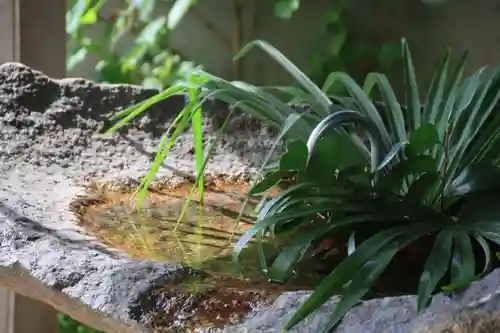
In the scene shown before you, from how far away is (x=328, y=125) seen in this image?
22.5 inches

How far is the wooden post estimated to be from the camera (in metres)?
A: 0.97

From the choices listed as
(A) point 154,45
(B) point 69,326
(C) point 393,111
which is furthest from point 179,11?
(C) point 393,111

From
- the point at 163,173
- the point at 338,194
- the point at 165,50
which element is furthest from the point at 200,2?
the point at 338,194

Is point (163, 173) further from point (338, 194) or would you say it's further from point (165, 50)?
point (165, 50)

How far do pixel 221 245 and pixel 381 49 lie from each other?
0.94 meters

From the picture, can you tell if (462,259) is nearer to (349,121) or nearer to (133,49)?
(349,121)

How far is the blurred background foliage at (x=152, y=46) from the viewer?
4.86 feet

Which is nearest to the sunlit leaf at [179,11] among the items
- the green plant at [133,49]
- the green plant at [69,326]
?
the green plant at [133,49]

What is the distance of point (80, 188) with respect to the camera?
0.80m

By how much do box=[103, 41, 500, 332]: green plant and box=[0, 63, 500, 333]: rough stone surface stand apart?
1.2 inches

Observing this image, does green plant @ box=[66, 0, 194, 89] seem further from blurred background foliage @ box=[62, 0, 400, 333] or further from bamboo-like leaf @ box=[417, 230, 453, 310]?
bamboo-like leaf @ box=[417, 230, 453, 310]

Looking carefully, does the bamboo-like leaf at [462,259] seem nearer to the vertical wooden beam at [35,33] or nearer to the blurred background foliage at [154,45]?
the vertical wooden beam at [35,33]

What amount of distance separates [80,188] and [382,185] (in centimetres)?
35

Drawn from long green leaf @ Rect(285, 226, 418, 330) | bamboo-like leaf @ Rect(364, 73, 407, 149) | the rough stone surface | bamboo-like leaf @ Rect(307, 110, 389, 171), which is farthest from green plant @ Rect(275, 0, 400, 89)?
long green leaf @ Rect(285, 226, 418, 330)
